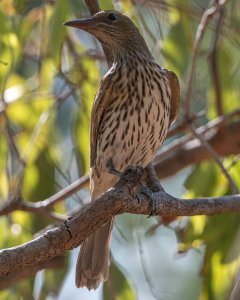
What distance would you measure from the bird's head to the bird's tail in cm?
94

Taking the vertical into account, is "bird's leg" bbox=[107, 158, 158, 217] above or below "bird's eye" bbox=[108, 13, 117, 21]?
below

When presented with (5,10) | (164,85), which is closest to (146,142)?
(164,85)

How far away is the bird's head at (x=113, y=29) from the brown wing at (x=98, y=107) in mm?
257

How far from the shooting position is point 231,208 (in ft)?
11.3

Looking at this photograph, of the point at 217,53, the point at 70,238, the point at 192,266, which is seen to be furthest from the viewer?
the point at 192,266

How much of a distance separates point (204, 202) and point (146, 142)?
879mm

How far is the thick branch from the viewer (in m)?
2.68

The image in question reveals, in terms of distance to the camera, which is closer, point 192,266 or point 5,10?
point 5,10

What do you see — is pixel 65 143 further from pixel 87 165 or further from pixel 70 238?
pixel 70 238

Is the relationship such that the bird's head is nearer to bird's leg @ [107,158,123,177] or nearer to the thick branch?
bird's leg @ [107,158,123,177]

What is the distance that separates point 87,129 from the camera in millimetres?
4586

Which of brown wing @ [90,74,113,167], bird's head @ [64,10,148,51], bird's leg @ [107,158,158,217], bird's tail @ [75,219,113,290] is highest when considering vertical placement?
bird's head @ [64,10,148,51]

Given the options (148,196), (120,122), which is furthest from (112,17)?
(148,196)

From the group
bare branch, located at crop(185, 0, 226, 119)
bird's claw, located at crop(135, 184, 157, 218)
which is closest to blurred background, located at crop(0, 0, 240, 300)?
bare branch, located at crop(185, 0, 226, 119)
